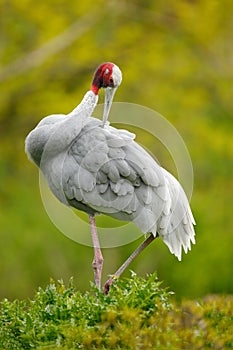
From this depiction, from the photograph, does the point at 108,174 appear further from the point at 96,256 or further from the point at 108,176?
the point at 96,256

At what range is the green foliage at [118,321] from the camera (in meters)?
6.35

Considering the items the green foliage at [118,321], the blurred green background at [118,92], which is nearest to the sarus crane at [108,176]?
the green foliage at [118,321]

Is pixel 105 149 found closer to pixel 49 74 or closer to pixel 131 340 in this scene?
pixel 131 340

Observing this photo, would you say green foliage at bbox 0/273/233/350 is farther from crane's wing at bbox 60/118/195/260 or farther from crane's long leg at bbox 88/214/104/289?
→ crane's wing at bbox 60/118/195/260

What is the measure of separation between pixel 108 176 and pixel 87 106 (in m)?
0.75

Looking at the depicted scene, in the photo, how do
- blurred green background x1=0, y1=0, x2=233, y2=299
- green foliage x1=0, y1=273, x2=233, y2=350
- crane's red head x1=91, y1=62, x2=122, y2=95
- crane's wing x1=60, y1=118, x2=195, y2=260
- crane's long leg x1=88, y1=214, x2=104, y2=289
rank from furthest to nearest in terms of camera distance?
blurred green background x1=0, y1=0, x2=233, y2=299, crane's red head x1=91, y1=62, x2=122, y2=95, crane's long leg x1=88, y1=214, x2=104, y2=289, crane's wing x1=60, y1=118, x2=195, y2=260, green foliage x1=0, y1=273, x2=233, y2=350

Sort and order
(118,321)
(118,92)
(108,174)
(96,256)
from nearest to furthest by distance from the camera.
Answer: (118,321) → (108,174) → (96,256) → (118,92)

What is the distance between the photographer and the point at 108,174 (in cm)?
820

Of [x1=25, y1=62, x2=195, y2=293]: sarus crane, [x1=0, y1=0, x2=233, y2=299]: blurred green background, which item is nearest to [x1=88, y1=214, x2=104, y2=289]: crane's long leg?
[x1=25, y1=62, x2=195, y2=293]: sarus crane

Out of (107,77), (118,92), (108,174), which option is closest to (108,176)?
(108,174)

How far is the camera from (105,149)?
8.12 metres

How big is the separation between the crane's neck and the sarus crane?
0.04 ft

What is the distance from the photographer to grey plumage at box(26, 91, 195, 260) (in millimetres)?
8133

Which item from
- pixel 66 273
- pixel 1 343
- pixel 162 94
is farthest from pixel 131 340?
pixel 162 94
